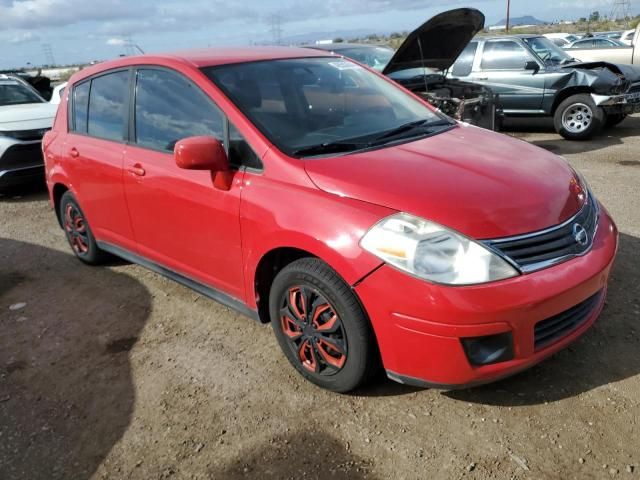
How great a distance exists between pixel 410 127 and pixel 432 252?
134 cm

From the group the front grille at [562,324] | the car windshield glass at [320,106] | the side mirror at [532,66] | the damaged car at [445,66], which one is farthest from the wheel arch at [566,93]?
the front grille at [562,324]

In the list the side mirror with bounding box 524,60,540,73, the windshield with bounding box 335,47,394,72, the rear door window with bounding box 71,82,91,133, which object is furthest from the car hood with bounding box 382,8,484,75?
the rear door window with bounding box 71,82,91,133

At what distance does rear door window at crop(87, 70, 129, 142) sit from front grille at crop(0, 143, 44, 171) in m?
3.79

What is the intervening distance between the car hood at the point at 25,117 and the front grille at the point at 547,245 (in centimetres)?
729

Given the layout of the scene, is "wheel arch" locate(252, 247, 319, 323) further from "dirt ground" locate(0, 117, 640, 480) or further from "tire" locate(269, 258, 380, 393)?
"dirt ground" locate(0, 117, 640, 480)

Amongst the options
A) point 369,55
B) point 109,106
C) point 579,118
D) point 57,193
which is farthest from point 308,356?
point 579,118

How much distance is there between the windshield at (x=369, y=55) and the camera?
979 cm

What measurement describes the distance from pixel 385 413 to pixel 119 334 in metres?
1.98

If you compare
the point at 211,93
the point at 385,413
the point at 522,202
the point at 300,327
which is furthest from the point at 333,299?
the point at 211,93

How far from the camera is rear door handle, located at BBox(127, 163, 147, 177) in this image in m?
3.62

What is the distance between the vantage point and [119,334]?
148 inches

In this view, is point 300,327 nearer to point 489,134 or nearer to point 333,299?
point 333,299

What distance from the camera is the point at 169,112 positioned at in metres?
3.50

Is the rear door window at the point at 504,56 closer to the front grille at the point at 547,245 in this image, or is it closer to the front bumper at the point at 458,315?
the front grille at the point at 547,245
